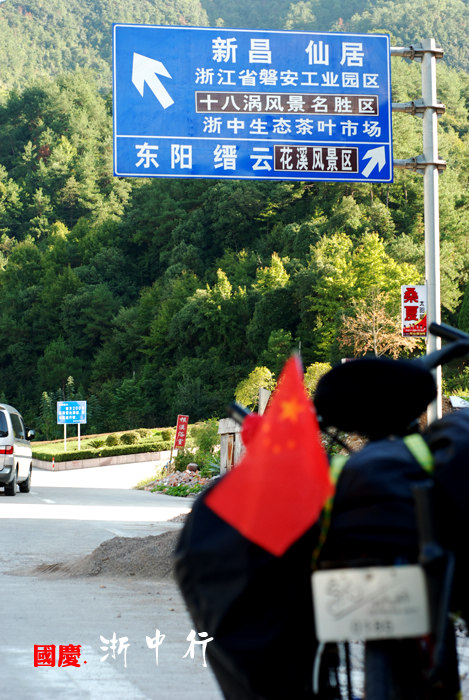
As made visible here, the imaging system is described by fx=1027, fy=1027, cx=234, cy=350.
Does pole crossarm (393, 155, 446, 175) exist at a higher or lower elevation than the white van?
higher

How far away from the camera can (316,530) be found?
2352 millimetres

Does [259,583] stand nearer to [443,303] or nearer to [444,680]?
[444,680]

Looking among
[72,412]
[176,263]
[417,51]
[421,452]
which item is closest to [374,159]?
[417,51]

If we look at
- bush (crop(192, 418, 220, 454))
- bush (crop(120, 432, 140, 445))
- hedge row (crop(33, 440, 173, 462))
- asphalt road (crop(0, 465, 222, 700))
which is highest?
asphalt road (crop(0, 465, 222, 700))

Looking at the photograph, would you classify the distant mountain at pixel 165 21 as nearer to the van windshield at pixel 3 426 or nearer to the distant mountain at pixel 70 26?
the distant mountain at pixel 70 26

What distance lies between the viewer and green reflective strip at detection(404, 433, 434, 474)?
2379mm

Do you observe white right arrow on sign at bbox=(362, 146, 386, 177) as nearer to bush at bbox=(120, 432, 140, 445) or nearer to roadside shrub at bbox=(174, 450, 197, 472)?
roadside shrub at bbox=(174, 450, 197, 472)

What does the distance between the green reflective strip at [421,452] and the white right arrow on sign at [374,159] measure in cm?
1127

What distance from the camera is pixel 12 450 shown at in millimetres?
18984

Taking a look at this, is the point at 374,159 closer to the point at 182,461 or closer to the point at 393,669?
the point at 393,669

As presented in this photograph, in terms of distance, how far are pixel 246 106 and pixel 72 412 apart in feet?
120

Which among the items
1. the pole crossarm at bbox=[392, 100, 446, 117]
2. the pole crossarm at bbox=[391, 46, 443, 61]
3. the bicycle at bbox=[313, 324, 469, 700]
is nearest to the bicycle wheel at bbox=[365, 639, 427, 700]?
the bicycle at bbox=[313, 324, 469, 700]

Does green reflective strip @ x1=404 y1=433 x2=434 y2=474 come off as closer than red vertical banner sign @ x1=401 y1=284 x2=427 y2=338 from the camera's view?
Yes

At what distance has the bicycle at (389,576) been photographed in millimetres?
2244
